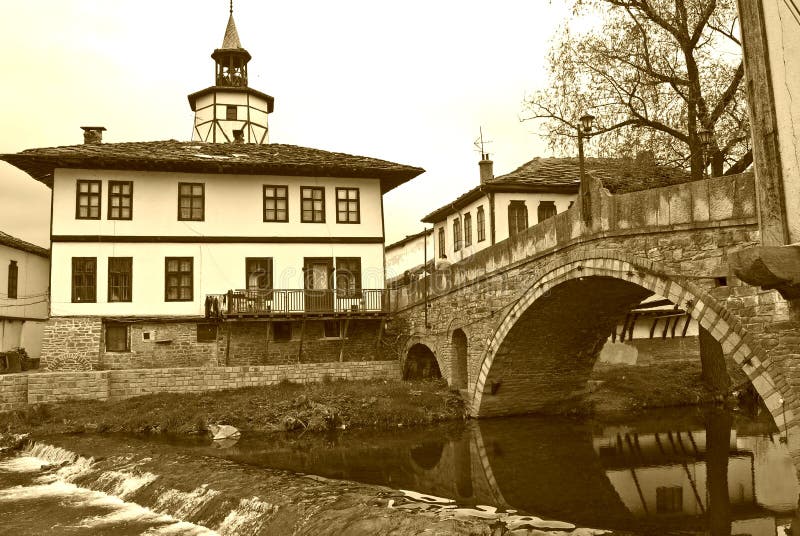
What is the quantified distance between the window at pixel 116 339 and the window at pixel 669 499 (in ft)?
56.7

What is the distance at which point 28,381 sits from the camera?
1947cm

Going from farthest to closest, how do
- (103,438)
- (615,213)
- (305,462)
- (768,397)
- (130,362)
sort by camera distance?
(130,362), (103,438), (305,462), (615,213), (768,397)

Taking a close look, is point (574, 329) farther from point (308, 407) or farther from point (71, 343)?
point (71, 343)

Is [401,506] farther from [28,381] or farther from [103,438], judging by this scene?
[28,381]

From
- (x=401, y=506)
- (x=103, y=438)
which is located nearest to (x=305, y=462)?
(x=401, y=506)

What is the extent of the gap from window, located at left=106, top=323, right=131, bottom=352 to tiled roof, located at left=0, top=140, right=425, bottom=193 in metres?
5.30

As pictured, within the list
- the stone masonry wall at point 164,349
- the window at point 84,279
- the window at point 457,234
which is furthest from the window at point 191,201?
the window at point 457,234

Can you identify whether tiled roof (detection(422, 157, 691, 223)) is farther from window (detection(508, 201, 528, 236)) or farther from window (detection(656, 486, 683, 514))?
window (detection(656, 486, 683, 514))

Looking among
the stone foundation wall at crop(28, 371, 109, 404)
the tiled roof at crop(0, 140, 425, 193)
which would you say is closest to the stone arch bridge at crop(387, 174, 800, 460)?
the tiled roof at crop(0, 140, 425, 193)

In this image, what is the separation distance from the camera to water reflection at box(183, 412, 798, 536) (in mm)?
10023

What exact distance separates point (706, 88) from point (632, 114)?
1.72 m

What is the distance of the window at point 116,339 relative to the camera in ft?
74.3

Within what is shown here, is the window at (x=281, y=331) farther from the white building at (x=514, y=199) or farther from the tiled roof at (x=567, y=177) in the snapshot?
the tiled roof at (x=567, y=177)

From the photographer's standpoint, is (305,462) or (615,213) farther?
(305,462)
